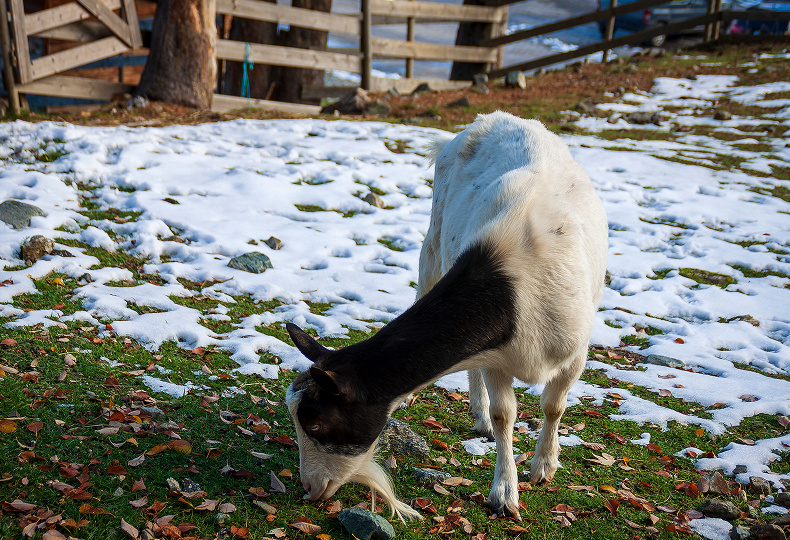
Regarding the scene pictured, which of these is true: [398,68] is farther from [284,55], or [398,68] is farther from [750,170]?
[750,170]

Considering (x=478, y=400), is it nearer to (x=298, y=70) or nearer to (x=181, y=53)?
(x=181, y=53)

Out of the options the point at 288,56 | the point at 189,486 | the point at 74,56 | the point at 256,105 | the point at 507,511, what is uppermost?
the point at 288,56

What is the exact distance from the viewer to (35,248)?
5918mm

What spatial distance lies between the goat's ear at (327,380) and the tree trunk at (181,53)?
9.74m

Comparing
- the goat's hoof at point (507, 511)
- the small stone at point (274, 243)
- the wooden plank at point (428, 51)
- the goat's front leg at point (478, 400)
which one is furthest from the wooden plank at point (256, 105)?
the goat's hoof at point (507, 511)

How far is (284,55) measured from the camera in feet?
44.5

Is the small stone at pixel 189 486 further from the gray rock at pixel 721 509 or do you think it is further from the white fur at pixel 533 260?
the gray rock at pixel 721 509

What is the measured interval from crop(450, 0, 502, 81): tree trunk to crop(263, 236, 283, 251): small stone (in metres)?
12.4

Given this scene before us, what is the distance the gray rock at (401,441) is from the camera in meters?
4.07

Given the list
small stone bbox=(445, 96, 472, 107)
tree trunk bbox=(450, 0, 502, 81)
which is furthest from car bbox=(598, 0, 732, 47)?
small stone bbox=(445, 96, 472, 107)

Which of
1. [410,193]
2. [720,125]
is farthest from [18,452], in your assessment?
[720,125]

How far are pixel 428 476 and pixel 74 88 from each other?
34.3 ft

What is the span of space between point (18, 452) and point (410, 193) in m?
6.78

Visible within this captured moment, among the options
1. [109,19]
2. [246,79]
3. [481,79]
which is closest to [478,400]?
[109,19]
